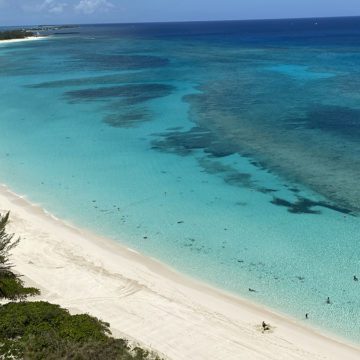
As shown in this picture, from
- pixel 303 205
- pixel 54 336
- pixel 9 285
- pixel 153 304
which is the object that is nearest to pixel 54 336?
pixel 54 336

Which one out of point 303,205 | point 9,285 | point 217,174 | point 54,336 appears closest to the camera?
point 54,336

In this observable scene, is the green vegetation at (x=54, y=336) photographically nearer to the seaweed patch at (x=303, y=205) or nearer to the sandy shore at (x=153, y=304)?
the sandy shore at (x=153, y=304)

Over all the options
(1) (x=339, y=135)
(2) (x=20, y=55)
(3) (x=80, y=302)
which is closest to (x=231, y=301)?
(3) (x=80, y=302)

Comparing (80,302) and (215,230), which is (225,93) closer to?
(215,230)

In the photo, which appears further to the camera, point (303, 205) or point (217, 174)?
point (217, 174)

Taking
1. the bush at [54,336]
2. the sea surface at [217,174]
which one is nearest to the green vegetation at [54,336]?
the bush at [54,336]

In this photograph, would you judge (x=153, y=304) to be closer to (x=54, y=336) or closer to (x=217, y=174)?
(x=54, y=336)
